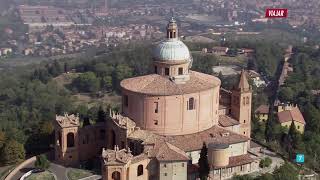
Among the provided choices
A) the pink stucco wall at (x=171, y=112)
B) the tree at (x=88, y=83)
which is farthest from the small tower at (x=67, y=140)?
the tree at (x=88, y=83)

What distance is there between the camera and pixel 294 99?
271ft

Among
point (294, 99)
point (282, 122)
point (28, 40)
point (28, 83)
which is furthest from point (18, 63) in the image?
point (282, 122)

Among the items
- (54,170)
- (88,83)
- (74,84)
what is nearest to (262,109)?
(54,170)

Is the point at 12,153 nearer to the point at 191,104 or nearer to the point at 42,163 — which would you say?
the point at 42,163

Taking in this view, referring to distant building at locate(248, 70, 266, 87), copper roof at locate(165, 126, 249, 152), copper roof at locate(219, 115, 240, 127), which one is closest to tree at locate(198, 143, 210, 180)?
copper roof at locate(165, 126, 249, 152)

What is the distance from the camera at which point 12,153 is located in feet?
171

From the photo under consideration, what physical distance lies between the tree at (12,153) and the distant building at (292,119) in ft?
102

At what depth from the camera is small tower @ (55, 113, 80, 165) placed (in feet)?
164

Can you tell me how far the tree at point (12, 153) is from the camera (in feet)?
171

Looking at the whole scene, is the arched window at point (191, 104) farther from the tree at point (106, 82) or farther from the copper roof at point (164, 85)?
the tree at point (106, 82)

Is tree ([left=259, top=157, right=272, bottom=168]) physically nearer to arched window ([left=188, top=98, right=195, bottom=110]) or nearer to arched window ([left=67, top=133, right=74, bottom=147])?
arched window ([left=188, top=98, right=195, bottom=110])

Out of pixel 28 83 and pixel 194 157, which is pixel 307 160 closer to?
pixel 194 157

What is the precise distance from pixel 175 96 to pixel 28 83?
59118mm

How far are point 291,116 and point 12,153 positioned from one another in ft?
110
